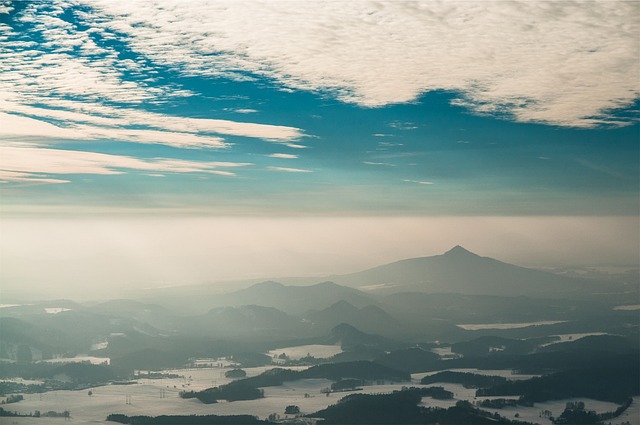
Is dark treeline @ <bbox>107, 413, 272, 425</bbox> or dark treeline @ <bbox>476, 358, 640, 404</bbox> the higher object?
dark treeline @ <bbox>107, 413, 272, 425</bbox>

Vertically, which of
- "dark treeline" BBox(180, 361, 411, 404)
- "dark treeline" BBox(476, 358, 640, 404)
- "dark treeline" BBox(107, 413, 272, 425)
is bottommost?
"dark treeline" BBox(476, 358, 640, 404)

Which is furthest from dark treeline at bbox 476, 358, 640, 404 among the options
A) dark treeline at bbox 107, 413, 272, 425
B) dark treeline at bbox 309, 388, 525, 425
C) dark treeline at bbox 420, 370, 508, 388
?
dark treeline at bbox 107, 413, 272, 425

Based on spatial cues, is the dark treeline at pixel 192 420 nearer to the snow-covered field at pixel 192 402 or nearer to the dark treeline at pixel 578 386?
the snow-covered field at pixel 192 402

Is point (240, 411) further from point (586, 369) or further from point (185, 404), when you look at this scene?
point (586, 369)

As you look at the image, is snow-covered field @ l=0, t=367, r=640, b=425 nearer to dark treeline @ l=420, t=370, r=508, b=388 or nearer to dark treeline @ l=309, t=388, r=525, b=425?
dark treeline @ l=420, t=370, r=508, b=388

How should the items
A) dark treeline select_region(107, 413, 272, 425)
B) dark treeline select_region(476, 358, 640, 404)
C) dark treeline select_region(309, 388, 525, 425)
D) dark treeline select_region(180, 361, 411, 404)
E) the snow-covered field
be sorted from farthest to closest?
dark treeline select_region(476, 358, 640, 404)
dark treeline select_region(180, 361, 411, 404)
the snow-covered field
dark treeline select_region(309, 388, 525, 425)
dark treeline select_region(107, 413, 272, 425)

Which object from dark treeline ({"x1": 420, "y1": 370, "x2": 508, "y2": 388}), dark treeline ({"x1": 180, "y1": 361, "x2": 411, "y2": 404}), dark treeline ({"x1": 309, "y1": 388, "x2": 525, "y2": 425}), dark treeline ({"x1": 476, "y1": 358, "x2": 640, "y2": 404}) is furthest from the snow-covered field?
dark treeline ({"x1": 309, "y1": 388, "x2": 525, "y2": 425})

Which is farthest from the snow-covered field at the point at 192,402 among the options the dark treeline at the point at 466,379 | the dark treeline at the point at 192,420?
the dark treeline at the point at 192,420

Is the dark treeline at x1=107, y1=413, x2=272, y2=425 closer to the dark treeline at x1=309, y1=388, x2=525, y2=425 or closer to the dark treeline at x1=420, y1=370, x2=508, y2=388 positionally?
the dark treeline at x1=309, y1=388, x2=525, y2=425

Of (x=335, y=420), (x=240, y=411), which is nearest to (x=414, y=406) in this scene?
(x=335, y=420)

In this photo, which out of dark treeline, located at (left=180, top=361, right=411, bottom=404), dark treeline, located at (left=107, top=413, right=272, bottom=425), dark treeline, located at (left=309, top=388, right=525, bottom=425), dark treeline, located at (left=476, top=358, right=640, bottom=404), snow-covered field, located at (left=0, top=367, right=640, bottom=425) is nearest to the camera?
dark treeline, located at (left=107, top=413, right=272, bottom=425)

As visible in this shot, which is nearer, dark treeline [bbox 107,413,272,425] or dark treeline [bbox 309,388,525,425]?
dark treeline [bbox 107,413,272,425]
